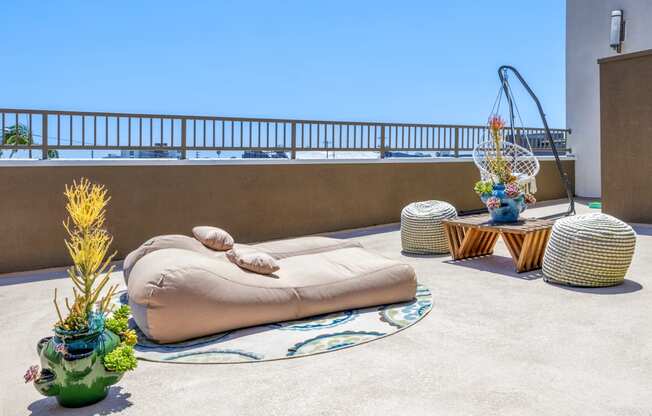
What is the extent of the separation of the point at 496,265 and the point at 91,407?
4091 millimetres

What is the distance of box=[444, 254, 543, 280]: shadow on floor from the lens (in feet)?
16.1

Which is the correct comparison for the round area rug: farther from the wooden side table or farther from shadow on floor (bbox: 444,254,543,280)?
the wooden side table

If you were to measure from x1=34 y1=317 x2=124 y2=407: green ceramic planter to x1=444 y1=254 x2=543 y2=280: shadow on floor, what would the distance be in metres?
3.64

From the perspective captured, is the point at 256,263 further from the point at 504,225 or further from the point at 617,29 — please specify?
the point at 617,29

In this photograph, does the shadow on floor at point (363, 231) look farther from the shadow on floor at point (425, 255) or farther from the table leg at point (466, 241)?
the table leg at point (466, 241)

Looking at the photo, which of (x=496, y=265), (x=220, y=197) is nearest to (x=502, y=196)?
(x=496, y=265)

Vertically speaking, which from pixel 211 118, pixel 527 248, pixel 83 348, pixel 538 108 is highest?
pixel 538 108

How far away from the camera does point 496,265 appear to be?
213 inches

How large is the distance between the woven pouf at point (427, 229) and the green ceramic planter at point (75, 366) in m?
4.17

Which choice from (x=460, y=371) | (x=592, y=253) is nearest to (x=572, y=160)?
(x=592, y=253)

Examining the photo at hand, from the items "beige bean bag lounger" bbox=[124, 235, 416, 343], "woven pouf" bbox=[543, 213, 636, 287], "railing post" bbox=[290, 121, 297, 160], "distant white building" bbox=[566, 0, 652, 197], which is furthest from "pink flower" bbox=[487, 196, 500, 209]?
"distant white building" bbox=[566, 0, 652, 197]

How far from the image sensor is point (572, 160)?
39.7 ft

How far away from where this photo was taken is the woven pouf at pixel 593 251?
4.22 m

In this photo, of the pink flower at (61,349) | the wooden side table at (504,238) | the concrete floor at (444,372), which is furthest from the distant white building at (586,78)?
the pink flower at (61,349)
